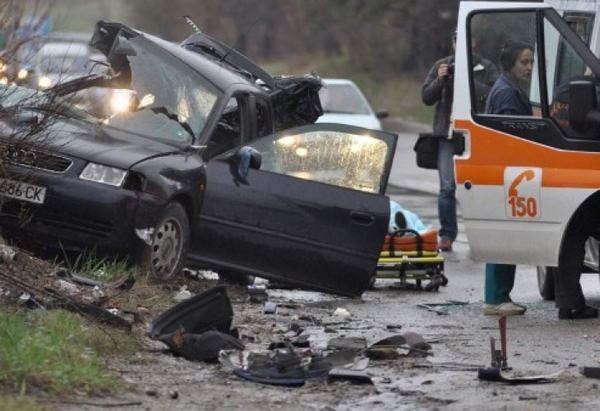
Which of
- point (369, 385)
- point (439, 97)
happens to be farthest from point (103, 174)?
point (439, 97)

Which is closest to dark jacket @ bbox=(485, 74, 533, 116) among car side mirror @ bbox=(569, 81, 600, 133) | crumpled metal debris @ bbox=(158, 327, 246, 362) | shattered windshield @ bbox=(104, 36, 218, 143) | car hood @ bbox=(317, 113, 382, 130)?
car side mirror @ bbox=(569, 81, 600, 133)

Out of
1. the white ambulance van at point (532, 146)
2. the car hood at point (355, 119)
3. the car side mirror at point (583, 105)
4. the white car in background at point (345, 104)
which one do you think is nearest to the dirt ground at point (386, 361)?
the white ambulance van at point (532, 146)

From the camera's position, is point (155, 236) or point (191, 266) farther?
point (191, 266)

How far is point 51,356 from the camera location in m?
7.21

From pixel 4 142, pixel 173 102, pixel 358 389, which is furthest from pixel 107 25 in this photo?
pixel 358 389

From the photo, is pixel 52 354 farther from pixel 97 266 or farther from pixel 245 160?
pixel 245 160

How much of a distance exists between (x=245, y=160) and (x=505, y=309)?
6.56 ft

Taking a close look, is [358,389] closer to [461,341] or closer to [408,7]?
[461,341]

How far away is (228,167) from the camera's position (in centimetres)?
1128

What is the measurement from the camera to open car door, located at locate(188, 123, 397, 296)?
11156mm

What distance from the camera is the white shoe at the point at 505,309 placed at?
11039 mm

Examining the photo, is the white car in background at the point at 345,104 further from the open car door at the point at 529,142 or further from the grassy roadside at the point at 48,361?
the grassy roadside at the point at 48,361

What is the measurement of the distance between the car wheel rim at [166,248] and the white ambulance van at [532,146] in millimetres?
1894

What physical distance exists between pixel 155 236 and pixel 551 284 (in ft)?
10.2
